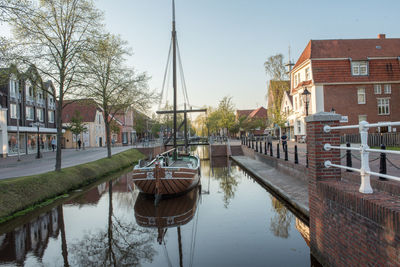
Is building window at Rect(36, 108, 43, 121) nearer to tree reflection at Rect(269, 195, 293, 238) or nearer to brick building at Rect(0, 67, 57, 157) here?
brick building at Rect(0, 67, 57, 157)

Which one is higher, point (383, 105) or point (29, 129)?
point (383, 105)

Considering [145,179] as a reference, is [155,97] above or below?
above

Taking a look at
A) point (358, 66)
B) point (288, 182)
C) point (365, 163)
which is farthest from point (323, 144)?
point (358, 66)

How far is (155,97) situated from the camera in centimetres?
2348

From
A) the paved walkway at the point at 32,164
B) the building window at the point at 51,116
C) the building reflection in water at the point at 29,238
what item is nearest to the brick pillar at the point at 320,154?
the building reflection in water at the point at 29,238

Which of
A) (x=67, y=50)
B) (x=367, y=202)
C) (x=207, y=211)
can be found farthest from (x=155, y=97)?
(x=367, y=202)

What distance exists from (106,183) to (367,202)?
49.2 ft

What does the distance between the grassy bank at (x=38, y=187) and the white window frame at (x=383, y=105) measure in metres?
28.3

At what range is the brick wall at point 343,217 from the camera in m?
3.30

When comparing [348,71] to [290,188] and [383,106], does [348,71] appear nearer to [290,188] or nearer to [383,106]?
[383,106]

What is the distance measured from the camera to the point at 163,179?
1130 centimetres

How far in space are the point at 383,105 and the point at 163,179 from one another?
2885 centimetres

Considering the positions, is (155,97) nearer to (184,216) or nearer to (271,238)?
(184,216)

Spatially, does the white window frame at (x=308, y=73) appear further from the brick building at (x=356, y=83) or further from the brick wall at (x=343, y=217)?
the brick wall at (x=343, y=217)
